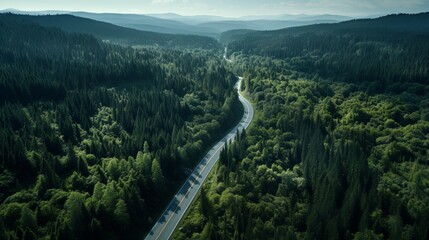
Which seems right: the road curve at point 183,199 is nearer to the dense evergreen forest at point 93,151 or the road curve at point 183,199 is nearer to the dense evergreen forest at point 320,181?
the dense evergreen forest at point 93,151

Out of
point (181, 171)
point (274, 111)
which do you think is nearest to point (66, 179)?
point (181, 171)

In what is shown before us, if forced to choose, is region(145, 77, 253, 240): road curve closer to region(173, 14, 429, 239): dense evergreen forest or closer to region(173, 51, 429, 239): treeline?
region(173, 14, 429, 239): dense evergreen forest

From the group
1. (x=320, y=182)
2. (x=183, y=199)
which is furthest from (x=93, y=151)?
(x=320, y=182)

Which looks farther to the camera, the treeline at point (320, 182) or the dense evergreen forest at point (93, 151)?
the treeline at point (320, 182)

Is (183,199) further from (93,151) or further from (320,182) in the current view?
→ (320,182)

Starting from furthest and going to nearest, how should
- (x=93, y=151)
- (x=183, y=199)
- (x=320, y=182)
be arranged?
(x=93, y=151) < (x=320, y=182) < (x=183, y=199)

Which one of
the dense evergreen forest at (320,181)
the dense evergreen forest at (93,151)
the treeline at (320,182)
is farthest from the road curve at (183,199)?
the treeline at (320,182)
